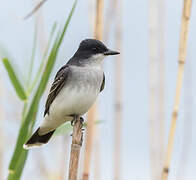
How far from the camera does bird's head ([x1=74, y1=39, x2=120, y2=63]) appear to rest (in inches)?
131

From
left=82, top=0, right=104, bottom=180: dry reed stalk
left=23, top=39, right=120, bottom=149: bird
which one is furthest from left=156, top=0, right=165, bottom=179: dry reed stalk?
left=82, top=0, right=104, bottom=180: dry reed stalk

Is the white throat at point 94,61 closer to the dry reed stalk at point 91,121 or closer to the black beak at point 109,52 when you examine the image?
the black beak at point 109,52

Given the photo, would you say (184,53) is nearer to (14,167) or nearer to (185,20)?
(185,20)

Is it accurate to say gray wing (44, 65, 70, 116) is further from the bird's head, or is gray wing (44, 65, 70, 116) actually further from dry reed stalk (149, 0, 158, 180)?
dry reed stalk (149, 0, 158, 180)

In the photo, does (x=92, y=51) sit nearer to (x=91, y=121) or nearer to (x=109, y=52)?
(x=109, y=52)

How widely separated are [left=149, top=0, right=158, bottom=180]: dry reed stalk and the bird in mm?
847

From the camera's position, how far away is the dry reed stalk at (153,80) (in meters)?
4.18

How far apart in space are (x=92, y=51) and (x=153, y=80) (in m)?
1.05

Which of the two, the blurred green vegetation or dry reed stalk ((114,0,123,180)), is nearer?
the blurred green vegetation

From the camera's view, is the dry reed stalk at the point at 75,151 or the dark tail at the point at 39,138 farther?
the dark tail at the point at 39,138

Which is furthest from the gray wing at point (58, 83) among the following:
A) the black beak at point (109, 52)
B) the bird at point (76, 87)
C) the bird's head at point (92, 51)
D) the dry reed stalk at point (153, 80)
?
the dry reed stalk at point (153, 80)

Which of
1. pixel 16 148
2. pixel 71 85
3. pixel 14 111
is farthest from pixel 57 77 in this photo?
pixel 16 148

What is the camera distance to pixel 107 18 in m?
3.90

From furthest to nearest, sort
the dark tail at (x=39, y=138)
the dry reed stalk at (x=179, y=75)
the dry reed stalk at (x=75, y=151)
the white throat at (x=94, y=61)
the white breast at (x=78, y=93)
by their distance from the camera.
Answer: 1. the dark tail at (x=39, y=138)
2. the white throat at (x=94, y=61)
3. the white breast at (x=78, y=93)
4. the dry reed stalk at (x=179, y=75)
5. the dry reed stalk at (x=75, y=151)
